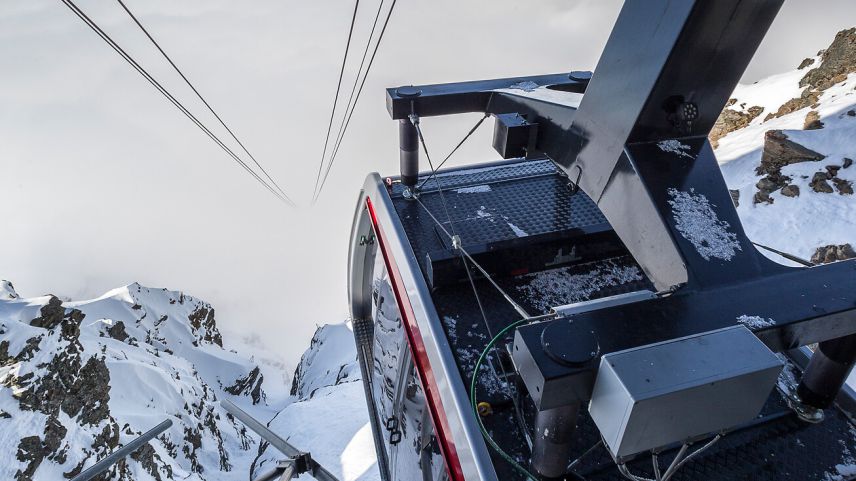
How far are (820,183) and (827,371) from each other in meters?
11.7

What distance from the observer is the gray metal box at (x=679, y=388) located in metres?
1.08

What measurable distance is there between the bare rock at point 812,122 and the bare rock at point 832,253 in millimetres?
5216

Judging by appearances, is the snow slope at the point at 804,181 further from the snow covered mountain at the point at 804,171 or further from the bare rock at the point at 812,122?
the bare rock at the point at 812,122

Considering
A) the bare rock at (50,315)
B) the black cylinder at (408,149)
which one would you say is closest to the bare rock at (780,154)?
the black cylinder at (408,149)

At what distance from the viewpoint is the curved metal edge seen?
1837 millimetres

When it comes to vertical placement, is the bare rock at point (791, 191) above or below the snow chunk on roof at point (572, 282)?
below

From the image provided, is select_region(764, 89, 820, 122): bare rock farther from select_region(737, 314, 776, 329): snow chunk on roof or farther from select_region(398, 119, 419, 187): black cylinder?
select_region(737, 314, 776, 329): snow chunk on roof

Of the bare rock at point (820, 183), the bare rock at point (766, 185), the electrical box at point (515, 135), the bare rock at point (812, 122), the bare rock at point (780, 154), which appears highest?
the electrical box at point (515, 135)

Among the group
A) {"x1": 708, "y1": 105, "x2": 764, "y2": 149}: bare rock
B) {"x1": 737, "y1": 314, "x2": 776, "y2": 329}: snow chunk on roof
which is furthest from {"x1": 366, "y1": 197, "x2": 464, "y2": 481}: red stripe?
{"x1": 708, "y1": 105, "x2": 764, "y2": 149}: bare rock

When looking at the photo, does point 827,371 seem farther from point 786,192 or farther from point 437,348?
point 786,192

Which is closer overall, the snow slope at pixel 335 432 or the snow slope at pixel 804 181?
the snow slope at pixel 335 432

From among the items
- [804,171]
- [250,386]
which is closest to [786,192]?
[804,171]

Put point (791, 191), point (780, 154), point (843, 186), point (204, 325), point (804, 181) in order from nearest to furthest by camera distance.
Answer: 1. point (843, 186)
2. point (791, 191)
3. point (804, 181)
4. point (780, 154)
5. point (204, 325)

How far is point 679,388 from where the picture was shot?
3.51ft
